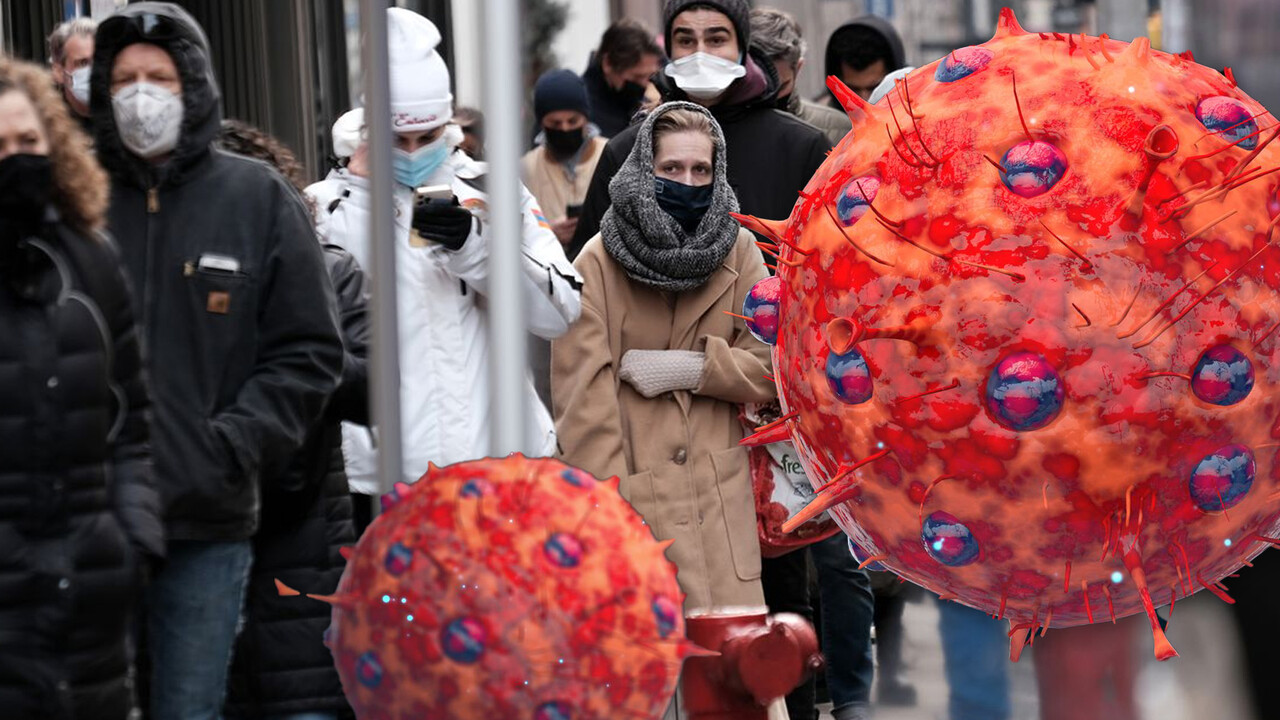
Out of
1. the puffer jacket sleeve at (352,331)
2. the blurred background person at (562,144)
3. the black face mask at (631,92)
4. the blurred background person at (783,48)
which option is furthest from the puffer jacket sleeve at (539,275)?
the black face mask at (631,92)

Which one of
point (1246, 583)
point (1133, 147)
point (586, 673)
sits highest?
point (1133, 147)

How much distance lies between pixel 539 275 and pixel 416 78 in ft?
1.97

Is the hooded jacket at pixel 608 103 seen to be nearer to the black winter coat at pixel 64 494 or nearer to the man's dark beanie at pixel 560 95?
the man's dark beanie at pixel 560 95

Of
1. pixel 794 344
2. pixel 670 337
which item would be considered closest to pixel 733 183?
pixel 670 337

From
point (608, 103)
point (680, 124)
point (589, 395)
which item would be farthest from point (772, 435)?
point (608, 103)

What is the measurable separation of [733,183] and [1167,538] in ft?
10.2

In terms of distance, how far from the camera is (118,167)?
4574mm

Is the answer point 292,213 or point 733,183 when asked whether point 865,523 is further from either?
point 733,183

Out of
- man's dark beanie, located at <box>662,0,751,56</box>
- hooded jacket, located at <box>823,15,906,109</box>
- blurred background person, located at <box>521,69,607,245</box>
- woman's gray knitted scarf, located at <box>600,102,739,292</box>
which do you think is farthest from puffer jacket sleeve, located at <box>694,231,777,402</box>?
blurred background person, located at <box>521,69,607,245</box>

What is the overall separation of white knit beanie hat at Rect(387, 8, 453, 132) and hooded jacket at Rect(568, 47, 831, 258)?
2.38 ft

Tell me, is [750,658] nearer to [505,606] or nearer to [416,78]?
[505,606]

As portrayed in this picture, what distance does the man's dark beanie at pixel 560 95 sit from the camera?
8.55m

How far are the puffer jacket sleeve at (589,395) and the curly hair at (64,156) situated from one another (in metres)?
1.33

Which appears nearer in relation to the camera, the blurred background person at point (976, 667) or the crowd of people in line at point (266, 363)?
the crowd of people in line at point (266, 363)
